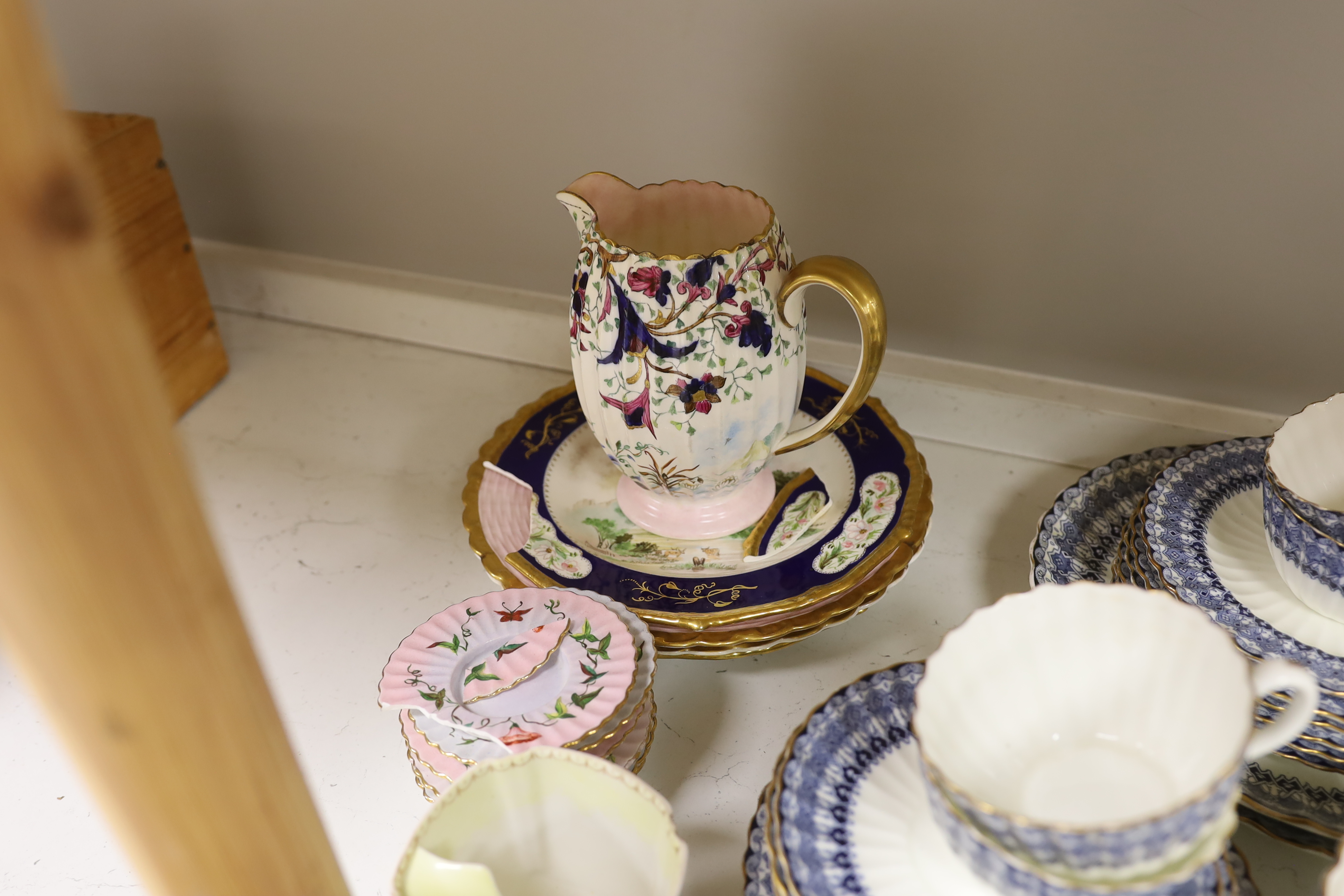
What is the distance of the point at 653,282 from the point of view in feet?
1.75

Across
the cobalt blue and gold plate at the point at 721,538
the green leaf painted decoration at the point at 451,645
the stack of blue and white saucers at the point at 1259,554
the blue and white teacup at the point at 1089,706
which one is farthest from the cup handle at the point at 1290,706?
the green leaf painted decoration at the point at 451,645

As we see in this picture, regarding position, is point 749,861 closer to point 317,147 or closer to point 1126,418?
point 1126,418

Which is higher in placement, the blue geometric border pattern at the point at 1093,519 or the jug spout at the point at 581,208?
the jug spout at the point at 581,208

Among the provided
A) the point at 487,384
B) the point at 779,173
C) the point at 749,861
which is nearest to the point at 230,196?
the point at 487,384

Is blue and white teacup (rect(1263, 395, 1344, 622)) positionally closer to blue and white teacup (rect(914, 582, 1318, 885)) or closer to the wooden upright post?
blue and white teacup (rect(914, 582, 1318, 885))

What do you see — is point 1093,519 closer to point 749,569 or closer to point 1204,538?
point 1204,538

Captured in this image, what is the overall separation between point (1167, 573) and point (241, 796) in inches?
16.6

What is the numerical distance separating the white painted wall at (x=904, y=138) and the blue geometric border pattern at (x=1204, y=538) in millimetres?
154

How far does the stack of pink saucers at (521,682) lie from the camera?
1.53 ft

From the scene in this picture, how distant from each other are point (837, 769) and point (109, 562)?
0.95 ft

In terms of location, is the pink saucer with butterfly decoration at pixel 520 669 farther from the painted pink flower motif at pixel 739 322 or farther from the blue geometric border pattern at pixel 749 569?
the painted pink flower motif at pixel 739 322

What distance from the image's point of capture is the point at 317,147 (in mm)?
889

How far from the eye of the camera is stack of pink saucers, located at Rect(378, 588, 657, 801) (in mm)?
467

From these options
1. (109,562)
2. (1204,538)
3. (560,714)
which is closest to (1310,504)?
(1204,538)
